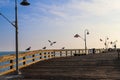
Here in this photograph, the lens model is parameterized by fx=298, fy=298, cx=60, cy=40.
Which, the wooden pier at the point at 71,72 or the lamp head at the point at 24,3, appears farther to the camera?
the lamp head at the point at 24,3

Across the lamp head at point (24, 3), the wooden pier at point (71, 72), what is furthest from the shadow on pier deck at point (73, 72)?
the lamp head at point (24, 3)

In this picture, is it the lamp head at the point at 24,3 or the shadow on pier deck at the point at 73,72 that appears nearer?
the shadow on pier deck at the point at 73,72

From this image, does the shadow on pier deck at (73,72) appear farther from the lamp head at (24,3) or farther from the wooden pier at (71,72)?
the lamp head at (24,3)

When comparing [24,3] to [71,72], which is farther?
[71,72]

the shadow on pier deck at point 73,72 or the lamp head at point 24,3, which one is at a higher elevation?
the lamp head at point 24,3

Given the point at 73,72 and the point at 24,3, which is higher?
the point at 24,3

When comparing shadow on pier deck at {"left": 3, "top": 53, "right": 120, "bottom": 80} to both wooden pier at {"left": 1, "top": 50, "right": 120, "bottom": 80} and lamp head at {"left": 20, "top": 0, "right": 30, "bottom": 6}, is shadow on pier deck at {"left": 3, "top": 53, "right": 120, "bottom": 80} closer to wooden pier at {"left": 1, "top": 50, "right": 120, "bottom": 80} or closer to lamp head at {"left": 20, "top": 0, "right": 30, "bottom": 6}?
wooden pier at {"left": 1, "top": 50, "right": 120, "bottom": 80}

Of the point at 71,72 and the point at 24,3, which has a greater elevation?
the point at 24,3

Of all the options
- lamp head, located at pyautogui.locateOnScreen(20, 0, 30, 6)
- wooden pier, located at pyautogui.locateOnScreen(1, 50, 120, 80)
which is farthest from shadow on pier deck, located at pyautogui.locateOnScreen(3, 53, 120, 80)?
lamp head, located at pyautogui.locateOnScreen(20, 0, 30, 6)

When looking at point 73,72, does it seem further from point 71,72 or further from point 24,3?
point 24,3

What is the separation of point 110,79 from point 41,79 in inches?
160

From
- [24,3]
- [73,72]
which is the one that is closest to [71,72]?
[73,72]

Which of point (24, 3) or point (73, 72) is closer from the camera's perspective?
point (24, 3)

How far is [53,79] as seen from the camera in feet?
57.8
